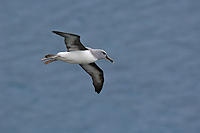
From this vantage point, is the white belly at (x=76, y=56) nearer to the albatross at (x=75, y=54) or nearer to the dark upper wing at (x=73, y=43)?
the albatross at (x=75, y=54)

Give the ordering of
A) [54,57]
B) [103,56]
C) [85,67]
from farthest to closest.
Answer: [85,67] < [103,56] < [54,57]

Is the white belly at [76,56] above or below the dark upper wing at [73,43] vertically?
below

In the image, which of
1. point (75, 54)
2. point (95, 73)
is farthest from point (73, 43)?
point (95, 73)

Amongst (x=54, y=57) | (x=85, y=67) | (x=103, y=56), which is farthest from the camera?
(x=85, y=67)

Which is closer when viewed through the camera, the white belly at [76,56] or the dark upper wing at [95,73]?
the white belly at [76,56]

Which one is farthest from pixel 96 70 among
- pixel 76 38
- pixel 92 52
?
pixel 76 38

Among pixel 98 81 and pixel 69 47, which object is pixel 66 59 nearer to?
pixel 69 47

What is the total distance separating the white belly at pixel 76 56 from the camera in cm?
906

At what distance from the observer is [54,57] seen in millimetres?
8977

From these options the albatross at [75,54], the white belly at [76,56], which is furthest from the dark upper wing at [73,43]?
the white belly at [76,56]

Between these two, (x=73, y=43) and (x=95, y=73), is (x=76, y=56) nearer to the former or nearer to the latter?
(x=73, y=43)

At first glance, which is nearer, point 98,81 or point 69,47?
point 69,47

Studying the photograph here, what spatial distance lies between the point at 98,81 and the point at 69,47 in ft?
6.54

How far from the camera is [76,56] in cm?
913
